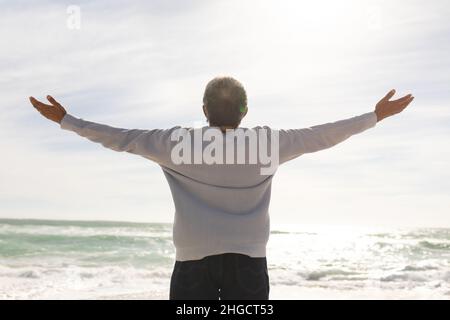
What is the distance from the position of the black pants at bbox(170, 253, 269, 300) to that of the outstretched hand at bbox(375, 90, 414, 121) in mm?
851

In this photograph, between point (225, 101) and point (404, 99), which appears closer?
point (225, 101)

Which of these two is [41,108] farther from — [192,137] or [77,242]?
[77,242]

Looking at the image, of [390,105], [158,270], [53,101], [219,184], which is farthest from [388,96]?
[158,270]

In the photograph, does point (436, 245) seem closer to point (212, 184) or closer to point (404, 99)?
point (404, 99)

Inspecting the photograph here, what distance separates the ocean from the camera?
10.4 meters

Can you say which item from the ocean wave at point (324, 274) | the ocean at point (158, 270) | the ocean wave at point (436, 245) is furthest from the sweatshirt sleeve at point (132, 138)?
the ocean wave at point (436, 245)

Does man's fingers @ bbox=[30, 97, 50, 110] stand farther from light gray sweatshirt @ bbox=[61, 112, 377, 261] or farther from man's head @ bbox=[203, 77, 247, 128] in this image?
man's head @ bbox=[203, 77, 247, 128]

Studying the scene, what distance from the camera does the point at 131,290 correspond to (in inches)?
428

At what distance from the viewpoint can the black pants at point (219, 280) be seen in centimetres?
187

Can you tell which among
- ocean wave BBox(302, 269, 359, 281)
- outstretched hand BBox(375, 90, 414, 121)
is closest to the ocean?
ocean wave BBox(302, 269, 359, 281)

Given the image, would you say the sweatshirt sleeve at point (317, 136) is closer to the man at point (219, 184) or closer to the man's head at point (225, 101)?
the man at point (219, 184)

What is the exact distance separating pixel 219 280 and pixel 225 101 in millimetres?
619

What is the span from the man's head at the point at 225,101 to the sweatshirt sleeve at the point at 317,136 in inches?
6.9

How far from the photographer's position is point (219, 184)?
6.28 feet
